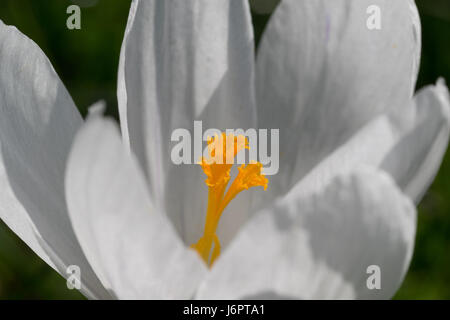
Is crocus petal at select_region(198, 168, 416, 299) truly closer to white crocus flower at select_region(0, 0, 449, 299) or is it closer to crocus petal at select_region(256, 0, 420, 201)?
white crocus flower at select_region(0, 0, 449, 299)

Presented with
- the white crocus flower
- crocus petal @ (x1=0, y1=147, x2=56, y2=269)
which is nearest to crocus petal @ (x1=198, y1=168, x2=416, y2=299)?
the white crocus flower

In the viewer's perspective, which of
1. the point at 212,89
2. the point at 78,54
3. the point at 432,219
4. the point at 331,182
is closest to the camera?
the point at 331,182

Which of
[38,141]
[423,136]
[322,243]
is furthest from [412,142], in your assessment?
[38,141]

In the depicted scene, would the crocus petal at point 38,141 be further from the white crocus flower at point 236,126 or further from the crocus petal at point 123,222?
the crocus petal at point 123,222

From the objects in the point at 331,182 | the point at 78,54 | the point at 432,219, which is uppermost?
the point at 331,182

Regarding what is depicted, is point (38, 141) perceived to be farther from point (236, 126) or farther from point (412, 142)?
point (412, 142)

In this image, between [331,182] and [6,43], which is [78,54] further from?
[331,182]
